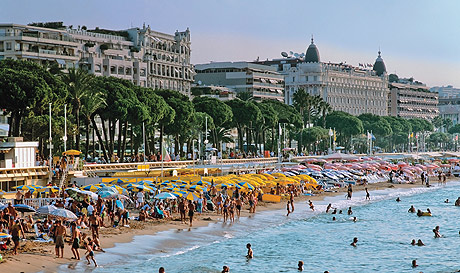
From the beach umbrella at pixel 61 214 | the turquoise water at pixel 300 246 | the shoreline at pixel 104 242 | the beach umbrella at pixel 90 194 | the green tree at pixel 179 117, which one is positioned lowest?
the turquoise water at pixel 300 246

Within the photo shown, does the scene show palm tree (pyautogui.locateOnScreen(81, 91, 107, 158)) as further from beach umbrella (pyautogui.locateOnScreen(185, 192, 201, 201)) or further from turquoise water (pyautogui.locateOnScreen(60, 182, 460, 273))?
beach umbrella (pyautogui.locateOnScreen(185, 192, 201, 201))

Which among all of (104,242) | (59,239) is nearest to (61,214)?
(104,242)

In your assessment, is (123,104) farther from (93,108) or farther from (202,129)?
(202,129)

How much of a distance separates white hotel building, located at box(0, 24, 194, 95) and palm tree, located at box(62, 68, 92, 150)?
3694 cm

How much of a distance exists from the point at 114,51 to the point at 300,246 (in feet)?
276

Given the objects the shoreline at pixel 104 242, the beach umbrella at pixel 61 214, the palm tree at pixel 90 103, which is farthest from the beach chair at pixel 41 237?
the palm tree at pixel 90 103

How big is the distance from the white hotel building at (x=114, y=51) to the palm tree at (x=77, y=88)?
36945 mm

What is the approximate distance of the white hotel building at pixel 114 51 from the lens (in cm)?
10250

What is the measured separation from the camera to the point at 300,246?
41.8 metres

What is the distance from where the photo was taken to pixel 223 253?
1457 inches

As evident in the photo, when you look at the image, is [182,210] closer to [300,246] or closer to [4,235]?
[300,246]

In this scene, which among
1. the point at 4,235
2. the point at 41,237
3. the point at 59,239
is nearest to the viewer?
the point at 4,235

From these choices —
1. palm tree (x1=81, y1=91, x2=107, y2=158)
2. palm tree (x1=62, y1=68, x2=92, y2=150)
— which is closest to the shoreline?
palm tree (x1=62, y1=68, x2=92, y2=150)

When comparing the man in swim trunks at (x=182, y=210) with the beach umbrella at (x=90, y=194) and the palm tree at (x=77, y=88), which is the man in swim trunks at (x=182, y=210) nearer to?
the beach umbrella at (x=90, y=194)
